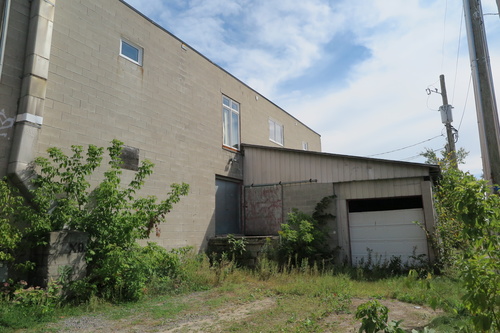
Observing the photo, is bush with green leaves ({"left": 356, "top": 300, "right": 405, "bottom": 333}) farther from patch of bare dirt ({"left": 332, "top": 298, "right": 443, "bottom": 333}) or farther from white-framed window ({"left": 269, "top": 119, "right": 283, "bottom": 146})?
white-framed window ({"left": 269, "top": 119, "right": 283, "bottom": 146})

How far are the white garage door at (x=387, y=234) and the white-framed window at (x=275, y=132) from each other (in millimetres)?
6923

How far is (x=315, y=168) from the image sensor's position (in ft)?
39.5

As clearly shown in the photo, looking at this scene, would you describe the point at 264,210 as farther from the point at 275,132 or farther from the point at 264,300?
the point at 275,132

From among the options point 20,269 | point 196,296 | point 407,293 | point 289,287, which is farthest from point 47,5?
point 407,293

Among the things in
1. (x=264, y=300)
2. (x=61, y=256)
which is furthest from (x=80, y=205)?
(x=264, y=300)

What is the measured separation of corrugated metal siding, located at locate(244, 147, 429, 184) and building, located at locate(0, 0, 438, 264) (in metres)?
0.04

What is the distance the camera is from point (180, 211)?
1062 centimetres

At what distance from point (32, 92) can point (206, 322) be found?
5684 mm

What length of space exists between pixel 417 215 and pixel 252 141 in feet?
23.0

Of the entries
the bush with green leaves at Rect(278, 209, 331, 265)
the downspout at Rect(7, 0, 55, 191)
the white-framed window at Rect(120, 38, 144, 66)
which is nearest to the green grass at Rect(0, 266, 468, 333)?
the bush with green leaves at Rect(278, 209, 331, 265)

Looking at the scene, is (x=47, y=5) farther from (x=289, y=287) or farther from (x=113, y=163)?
(x=289, y=287)

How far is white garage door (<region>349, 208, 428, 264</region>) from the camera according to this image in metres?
10.5

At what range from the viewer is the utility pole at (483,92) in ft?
21.4

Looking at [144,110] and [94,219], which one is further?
[144,110]
